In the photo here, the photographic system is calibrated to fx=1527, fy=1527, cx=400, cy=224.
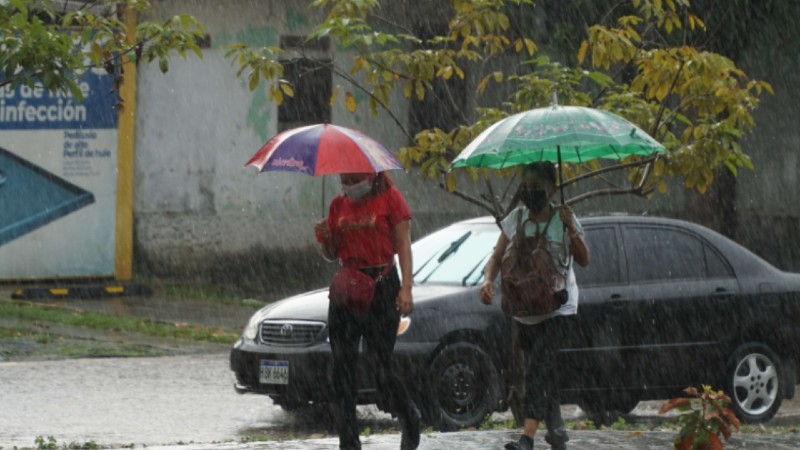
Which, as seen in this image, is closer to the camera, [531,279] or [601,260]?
[531,279]

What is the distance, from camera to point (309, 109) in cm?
2106

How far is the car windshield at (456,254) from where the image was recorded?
11445 mm

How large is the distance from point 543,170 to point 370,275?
3.67 feet

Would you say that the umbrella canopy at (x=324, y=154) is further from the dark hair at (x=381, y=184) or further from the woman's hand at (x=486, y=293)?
the woman's hand at (x=486, y=293)

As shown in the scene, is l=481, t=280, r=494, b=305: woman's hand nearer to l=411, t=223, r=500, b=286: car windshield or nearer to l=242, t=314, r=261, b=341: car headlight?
l=411, t=223, r=500, b=286: car windshield

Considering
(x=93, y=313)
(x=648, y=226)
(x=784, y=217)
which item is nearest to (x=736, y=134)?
(x=648, y=226)

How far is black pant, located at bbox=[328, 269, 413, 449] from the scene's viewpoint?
26.8 ft

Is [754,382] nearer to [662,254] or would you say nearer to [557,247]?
[662,254]

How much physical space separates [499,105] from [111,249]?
6.02 metres

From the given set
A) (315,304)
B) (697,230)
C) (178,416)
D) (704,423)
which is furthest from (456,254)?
(704,423)

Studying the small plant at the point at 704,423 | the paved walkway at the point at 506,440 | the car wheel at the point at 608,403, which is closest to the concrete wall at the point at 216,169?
the car wheel at the point at 608,403

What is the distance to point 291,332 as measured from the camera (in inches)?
436

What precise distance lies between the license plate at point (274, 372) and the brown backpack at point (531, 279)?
293 centimetres

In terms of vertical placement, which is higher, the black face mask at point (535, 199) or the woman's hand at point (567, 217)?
the black face mask at point (535, 199)
